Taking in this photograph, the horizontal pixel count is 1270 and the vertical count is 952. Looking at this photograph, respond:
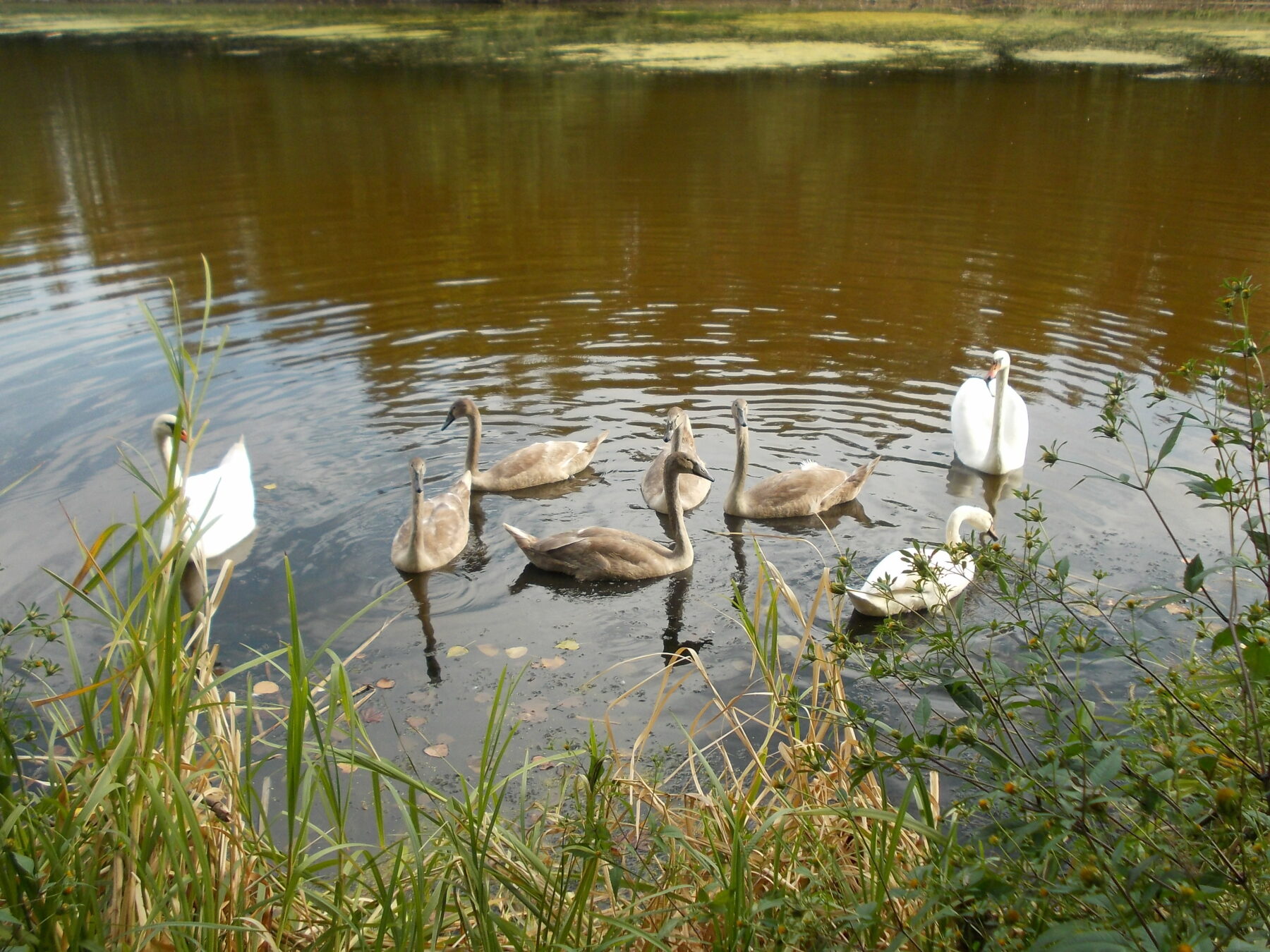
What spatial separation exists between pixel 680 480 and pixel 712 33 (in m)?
27.7

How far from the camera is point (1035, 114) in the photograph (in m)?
20.2

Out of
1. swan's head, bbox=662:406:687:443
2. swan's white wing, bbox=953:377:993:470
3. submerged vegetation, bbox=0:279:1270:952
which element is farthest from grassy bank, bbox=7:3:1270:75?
submerged vegetation, bbox=0:279:1270:952

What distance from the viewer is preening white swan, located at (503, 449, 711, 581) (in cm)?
609

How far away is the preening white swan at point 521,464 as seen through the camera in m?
7.23

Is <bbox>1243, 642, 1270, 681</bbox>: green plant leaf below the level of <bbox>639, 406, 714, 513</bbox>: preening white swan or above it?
above

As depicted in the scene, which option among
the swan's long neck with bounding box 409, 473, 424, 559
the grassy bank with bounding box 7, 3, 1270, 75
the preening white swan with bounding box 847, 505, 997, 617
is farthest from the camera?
the grassy bank with bounding box 7, 3, 1270, 75

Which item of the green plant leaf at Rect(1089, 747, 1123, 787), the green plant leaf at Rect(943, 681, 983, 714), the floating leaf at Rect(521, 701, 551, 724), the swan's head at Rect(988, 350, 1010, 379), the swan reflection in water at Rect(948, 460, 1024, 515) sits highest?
the green plant leaf at Rect(1089, 747, 1123, 787)

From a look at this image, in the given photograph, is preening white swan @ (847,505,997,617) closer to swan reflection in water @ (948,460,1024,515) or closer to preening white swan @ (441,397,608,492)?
swan reflection in water @ (948,460,1024,515)

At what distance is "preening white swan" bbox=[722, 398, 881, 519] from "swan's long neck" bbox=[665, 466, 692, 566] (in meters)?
0.56

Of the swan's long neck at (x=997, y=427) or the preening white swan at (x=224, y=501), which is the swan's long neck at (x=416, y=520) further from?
the swan's long neck at (x=997, y=427)

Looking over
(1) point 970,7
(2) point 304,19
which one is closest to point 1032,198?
(1) point 970,7

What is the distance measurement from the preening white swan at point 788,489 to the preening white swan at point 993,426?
70cm

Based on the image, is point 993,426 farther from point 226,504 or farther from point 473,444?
point 226,504

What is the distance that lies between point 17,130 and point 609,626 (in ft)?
66.3
